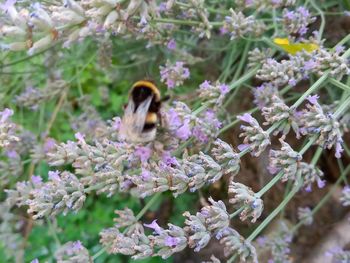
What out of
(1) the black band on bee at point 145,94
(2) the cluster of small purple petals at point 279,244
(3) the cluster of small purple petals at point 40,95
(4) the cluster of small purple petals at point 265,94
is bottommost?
(2) the cluster of small purple petals at point 279,244

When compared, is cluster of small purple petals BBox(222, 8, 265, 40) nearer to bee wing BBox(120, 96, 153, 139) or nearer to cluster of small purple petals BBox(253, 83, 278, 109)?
cluster of small purple petals BBox(253, 83, 278, 109)

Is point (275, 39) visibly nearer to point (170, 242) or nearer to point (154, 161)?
point (154, 161)

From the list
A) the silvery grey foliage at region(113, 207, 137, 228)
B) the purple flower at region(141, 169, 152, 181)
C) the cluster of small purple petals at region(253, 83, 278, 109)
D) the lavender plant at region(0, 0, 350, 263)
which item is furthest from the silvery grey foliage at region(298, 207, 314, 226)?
the purple flower at region(141, 169, 152, 181)

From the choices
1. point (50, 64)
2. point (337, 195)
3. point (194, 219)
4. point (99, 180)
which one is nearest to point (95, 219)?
point (50, 64)

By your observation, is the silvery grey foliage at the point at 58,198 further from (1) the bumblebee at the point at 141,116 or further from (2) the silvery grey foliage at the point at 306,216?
(2) the silvery grey foliage at the point at 306,216

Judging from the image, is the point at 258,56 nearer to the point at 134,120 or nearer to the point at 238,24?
the point at 238,24

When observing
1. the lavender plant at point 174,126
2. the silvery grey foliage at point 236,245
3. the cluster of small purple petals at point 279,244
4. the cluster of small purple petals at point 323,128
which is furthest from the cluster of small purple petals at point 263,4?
the cluster of small purple petals at point 279,244
